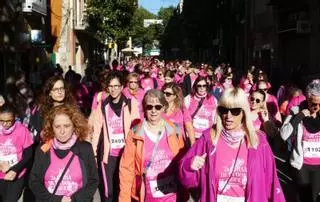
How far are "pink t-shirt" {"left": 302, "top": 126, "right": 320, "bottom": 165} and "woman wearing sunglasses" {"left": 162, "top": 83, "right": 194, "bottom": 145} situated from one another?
59.4 inches

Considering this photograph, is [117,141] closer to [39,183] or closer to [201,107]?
[201,107]

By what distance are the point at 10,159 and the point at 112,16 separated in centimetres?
3220

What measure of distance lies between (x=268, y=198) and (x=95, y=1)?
35.2 m

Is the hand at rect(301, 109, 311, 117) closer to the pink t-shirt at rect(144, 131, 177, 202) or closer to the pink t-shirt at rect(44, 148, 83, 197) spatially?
the pink t-shirt at rect(144, 131, 177, 202)

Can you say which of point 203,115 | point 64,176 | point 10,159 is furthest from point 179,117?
point 64,176

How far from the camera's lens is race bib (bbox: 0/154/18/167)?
239 inches

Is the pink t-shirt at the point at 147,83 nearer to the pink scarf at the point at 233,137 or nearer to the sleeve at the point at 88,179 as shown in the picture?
the sleeve at the point at 88,179

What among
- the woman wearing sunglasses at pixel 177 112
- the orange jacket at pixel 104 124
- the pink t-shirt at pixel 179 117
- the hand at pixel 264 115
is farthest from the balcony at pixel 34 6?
the hand at pixel 264 115

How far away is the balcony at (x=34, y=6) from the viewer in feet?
74.4

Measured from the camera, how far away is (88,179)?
4906 mm

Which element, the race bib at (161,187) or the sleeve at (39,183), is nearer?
the sleeve at (39,183)

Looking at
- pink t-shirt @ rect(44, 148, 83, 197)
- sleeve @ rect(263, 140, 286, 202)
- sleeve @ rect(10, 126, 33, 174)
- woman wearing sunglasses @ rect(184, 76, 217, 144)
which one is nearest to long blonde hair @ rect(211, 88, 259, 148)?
sleeve @ rect(263, 140, 286, 202)

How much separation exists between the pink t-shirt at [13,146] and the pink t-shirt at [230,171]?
2757 millimetres

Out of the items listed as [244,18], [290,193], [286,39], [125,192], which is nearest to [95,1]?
[244,18]
